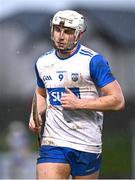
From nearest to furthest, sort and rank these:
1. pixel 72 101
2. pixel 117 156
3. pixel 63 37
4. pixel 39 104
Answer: pixel 72 101 → pixel 63 37 → pixel 39 104 → pixel 117 156

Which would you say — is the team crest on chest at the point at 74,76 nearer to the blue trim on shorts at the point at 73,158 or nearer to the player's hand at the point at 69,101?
the player's hand at the point at 69,101

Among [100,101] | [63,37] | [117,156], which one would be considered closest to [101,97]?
[100,101]

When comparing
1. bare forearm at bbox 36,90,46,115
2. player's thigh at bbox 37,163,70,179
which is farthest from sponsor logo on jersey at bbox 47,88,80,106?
player's thigh at bbox 37,163,70,179

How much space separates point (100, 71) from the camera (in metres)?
7.68

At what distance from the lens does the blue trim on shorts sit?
7779 millimetres

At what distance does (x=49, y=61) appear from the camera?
7902mm

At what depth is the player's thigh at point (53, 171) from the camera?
770 centimetres

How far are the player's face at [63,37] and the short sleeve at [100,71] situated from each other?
0.21m

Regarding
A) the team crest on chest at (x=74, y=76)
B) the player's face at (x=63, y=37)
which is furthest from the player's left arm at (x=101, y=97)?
the player's face at (x=63, y=37)

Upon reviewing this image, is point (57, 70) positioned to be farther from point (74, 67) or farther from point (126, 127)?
point (126, 127)

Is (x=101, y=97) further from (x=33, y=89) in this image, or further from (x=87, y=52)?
(x=33, y=89)

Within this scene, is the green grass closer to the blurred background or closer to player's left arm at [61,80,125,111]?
the blurred background

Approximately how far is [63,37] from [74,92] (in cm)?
40

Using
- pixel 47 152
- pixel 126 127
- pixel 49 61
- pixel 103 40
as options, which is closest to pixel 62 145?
pixel 47 152
